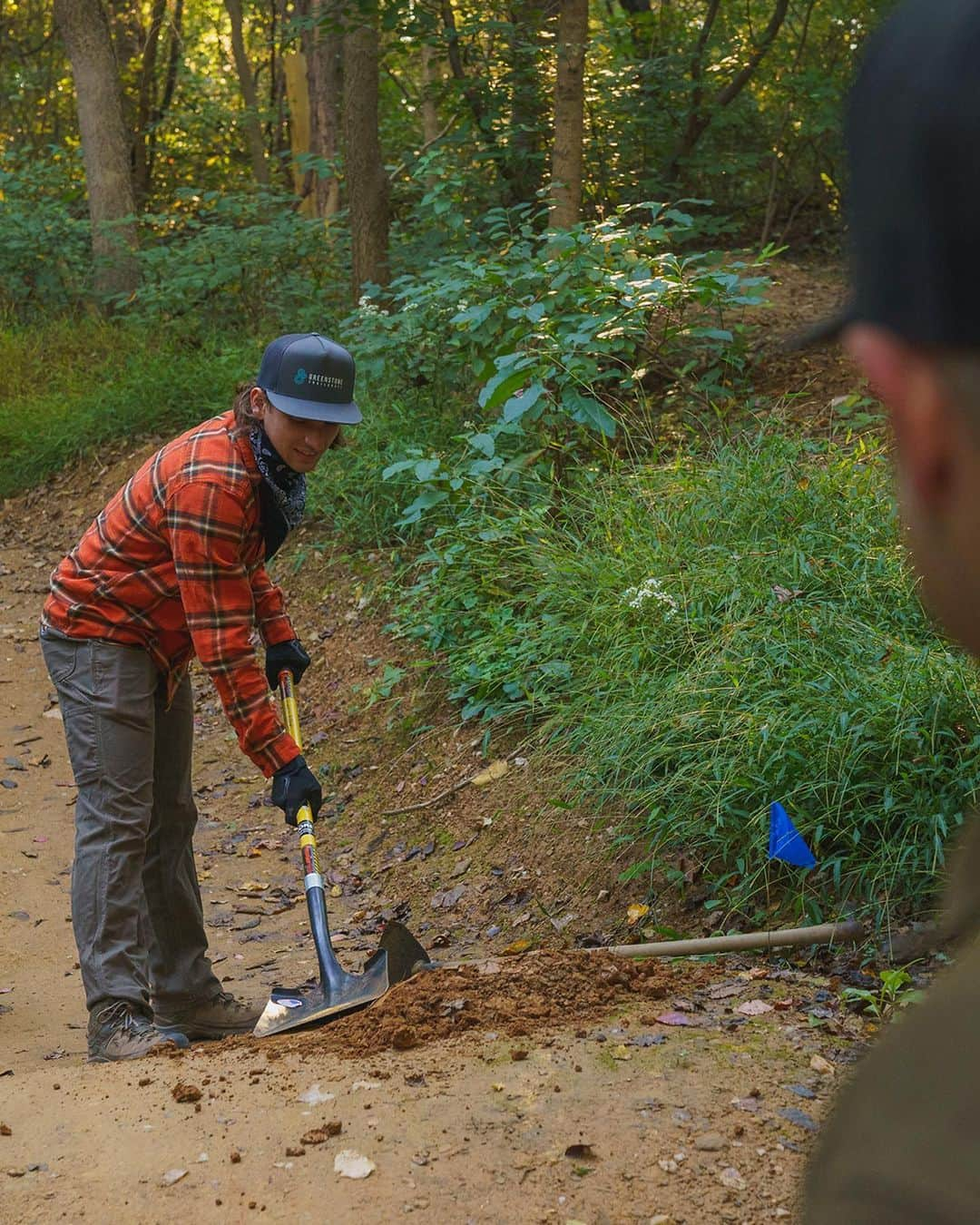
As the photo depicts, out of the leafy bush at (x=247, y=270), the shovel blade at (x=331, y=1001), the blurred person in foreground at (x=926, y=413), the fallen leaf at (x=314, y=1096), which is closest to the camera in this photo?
the blurred person in foreground at (x=926, y=413)

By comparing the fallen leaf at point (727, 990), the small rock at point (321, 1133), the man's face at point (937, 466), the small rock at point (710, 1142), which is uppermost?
the man's face at point (937, 466)

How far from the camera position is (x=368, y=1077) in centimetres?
337

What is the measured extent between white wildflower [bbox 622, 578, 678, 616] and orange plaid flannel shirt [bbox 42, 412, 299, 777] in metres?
1.76

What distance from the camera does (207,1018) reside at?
481 centimetres

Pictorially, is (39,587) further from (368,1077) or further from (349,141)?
(368,1077)

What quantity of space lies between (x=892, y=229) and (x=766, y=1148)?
2735 millimetres

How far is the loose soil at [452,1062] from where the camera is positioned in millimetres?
2873

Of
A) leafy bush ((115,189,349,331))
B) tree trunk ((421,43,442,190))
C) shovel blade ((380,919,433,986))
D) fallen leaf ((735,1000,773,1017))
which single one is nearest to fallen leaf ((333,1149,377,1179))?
shovel blade ((380,919,433,986))

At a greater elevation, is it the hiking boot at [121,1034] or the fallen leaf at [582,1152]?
the fallen leaf at [582,1152]

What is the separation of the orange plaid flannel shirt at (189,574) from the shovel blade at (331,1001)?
0.73 m

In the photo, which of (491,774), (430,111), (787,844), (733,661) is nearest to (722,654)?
(733,661)

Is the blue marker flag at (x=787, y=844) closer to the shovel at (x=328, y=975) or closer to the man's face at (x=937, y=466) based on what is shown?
the shovel at (x=328, y=975)

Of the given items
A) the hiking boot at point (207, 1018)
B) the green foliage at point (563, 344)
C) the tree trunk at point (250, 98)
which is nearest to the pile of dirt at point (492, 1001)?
the hiking boot at point (207, 1018)

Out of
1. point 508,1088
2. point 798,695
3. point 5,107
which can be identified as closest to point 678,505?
point 798,695
